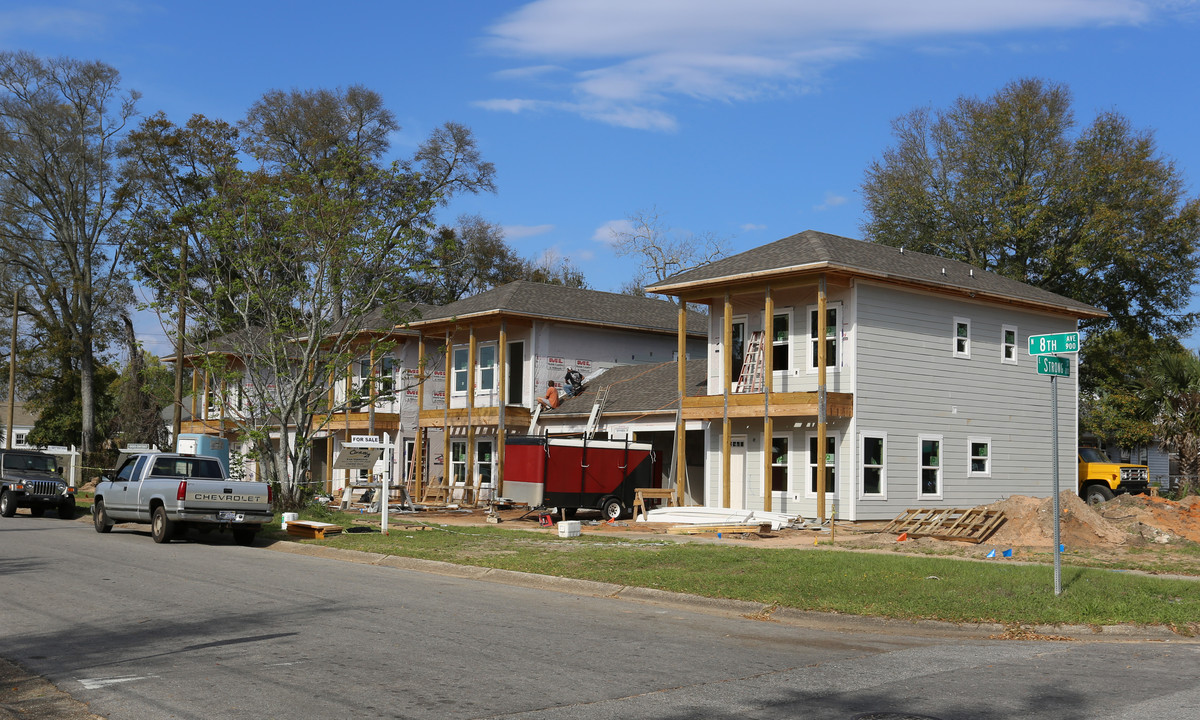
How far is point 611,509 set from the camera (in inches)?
1133

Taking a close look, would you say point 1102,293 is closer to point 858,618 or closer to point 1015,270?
point 1015,270

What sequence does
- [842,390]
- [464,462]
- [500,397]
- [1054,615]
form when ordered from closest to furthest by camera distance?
1. [1054,615]
2. [842,390]
3. [500,397]
4. [464,462]

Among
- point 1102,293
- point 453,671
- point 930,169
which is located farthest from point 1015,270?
point 453,671

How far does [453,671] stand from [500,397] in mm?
27109

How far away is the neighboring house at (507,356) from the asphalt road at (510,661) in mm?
Answer: 21691

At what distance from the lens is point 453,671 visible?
8.62m

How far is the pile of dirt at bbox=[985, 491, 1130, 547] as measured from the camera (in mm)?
20000

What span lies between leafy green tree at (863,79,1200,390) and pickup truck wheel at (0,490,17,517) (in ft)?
120

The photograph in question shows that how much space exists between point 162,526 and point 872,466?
1620cm

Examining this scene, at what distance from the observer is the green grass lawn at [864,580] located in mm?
12102

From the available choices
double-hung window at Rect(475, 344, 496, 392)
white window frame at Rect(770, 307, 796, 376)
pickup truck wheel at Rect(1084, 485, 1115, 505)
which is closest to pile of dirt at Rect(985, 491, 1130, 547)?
white window frame at Rect(770, 307, 796, 376)

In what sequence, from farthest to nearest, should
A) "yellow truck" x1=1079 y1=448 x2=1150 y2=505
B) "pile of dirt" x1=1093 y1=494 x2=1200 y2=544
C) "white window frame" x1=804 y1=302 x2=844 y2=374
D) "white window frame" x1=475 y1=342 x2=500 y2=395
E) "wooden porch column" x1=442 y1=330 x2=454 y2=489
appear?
"wooden porch column" x1=442 y1=330 x2=454 y2=489 < "white window frame" x1=475 y1=342 x2=500 y2=395 < "yellow truck" x1=1079 y1=448 x2=1150 y2=505 < "white window frame" x1=804 y1=302 x2=844 y2=374 < "pile of dirt" x1=1093 y1=494 x2=1200 y2=544

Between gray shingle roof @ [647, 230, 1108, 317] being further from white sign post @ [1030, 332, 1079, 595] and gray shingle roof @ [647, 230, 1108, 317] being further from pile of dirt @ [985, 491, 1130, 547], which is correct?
white sign post @ [1030, 332, 1079, 595]

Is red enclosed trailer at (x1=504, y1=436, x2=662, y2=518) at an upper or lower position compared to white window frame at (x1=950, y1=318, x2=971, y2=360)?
lower
